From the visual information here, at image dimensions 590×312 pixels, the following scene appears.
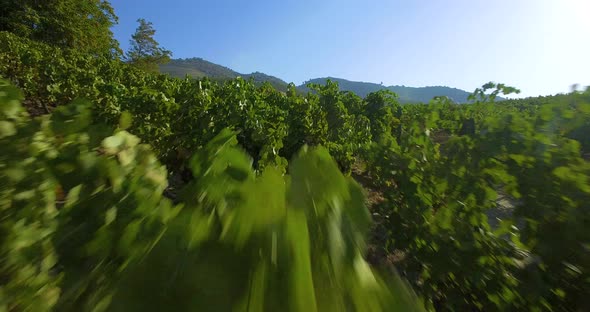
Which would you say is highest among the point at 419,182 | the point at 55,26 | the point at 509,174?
the point at 55,26

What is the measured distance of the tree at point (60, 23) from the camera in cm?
3005

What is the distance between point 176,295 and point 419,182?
2450mm

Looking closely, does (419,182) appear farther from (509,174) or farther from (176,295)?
(176,295)

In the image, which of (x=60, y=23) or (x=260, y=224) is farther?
(x=60, y=23)

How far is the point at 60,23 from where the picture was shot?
32.5 metres

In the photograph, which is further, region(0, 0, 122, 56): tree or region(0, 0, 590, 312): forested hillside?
region(0, 0, 122, 56): tree

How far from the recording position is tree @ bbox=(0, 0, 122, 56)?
30047 mm

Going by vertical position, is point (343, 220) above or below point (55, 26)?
below

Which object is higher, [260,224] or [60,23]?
[60,23]

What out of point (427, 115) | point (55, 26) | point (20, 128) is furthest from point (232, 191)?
point (55, 26)

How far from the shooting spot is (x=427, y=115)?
115 inches

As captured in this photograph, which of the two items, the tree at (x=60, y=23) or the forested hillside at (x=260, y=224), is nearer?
the forested hillside at (x=260, y=224)

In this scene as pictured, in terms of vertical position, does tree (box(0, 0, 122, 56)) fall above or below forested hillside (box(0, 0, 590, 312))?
above

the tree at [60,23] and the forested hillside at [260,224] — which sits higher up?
the tree at [60,23]
